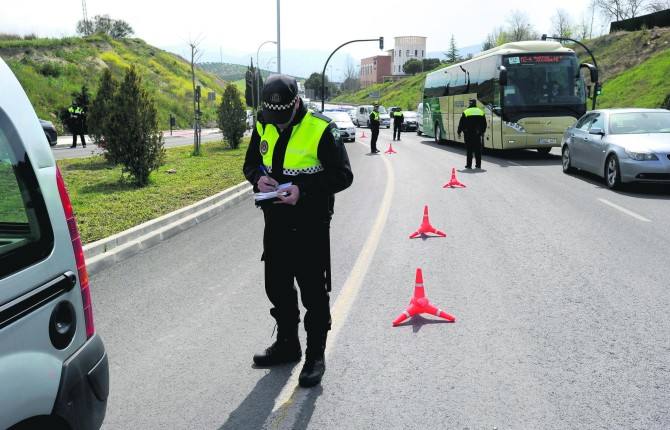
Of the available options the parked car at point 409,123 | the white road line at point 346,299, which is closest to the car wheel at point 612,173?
the white road line at point 346,299

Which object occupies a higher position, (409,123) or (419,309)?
(409,123)

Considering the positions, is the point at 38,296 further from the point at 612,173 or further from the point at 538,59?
the point at 538,59

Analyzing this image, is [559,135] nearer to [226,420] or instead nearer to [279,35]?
[226,420]

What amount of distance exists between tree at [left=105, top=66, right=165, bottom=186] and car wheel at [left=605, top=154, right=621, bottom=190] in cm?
994

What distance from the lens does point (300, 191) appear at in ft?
12.2

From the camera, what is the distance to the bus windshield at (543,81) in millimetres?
19719

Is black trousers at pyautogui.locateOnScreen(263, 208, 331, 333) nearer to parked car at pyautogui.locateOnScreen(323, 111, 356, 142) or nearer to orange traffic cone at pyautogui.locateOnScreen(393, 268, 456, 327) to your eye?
orange traffic cone at pyautogui.locateOnScreen(393, 268, 456, 327)

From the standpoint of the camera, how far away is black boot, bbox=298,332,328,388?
3867mm

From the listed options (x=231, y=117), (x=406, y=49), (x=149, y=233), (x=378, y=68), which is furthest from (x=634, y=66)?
(x=378, y=68)

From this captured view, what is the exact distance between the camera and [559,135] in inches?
776

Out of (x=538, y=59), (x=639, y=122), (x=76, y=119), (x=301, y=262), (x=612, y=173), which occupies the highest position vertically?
(x=538, y=59)

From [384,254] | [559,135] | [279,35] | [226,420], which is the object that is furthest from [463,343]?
[279,35]

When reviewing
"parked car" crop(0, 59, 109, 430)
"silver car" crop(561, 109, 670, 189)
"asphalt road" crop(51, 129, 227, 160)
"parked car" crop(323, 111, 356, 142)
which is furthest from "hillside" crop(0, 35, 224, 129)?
"parked car" crop(0, 59, 109, 430)

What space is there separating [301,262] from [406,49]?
170555mm
